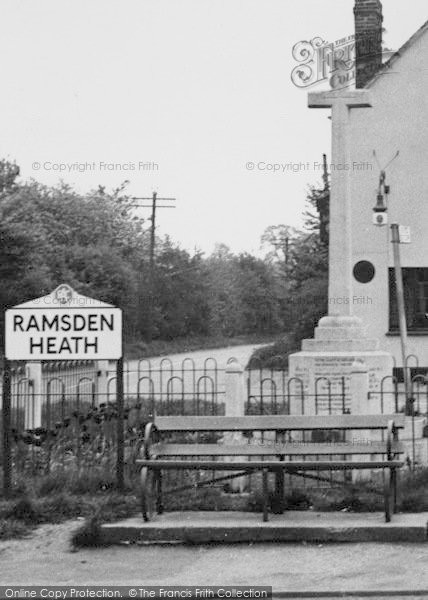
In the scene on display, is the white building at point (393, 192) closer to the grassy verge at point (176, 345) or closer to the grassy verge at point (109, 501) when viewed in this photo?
the grassy verge at point (109, 501)

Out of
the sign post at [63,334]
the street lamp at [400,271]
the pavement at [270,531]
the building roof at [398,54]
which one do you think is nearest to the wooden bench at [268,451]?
the pavement at [270,531]

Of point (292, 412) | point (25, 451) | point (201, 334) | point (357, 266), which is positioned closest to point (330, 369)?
point (292, 412)

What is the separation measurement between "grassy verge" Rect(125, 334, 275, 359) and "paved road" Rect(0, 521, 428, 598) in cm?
3535

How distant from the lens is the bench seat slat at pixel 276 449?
28.0 ft

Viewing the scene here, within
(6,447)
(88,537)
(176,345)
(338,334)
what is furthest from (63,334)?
(176,345)

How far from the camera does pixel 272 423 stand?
9.23 meters

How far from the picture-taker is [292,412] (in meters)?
13.4

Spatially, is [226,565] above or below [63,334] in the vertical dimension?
below

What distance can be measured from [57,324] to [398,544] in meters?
3.74

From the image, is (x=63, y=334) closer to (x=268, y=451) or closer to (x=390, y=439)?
(x=268, y=451)

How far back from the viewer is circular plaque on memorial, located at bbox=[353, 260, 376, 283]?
24094 millimetres

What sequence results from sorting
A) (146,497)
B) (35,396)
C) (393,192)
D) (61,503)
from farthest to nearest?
(393,192) < (35,396) < (61,503) < (146,497)

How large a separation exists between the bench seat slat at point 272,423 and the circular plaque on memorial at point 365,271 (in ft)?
49.8

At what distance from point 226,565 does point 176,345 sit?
44229 mm
